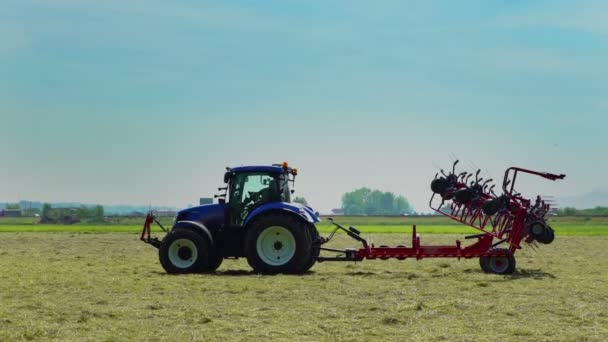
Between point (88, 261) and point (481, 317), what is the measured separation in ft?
46.3

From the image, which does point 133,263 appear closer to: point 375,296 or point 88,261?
point 88,261

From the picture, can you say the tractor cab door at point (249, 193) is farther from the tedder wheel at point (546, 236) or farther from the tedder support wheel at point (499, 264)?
the tedder wheel at point (546, 236)

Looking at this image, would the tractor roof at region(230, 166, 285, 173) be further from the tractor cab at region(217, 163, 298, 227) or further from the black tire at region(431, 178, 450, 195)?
the black tire at region(431, 178, 450, 195)

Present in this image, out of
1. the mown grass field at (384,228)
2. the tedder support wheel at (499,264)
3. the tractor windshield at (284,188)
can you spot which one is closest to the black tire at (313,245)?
the tractor windshield at (284,188)

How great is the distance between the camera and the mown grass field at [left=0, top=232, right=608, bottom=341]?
1000 cm

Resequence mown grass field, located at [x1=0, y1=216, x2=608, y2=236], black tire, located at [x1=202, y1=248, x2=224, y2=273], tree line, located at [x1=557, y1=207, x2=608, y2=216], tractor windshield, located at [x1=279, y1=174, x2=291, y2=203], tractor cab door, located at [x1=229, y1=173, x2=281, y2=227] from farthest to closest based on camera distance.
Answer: tree line, located at [x1=557, y1=207, x2=608, y2=216] < mown grass field, located at [x1=0, y1=216, x2=608, y2=236] < tractor windshield, located at [x1=279, y1=174, x2=291, y2=203] < tractor cab door, located at [x1=229, y1=173, x2=281, y2=227] < black tire, located at [x1=202, y1=248, x2=224, y2=273]

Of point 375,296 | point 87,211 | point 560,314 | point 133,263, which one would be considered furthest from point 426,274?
point 87,211

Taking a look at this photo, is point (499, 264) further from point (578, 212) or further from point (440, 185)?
point (578, 212)

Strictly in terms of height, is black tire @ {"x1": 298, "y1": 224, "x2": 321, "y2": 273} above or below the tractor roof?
below

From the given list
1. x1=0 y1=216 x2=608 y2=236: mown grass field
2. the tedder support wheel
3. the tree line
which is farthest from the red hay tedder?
the tree line

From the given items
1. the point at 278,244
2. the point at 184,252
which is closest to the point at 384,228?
the point at 278,244

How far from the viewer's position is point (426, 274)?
1812 cm

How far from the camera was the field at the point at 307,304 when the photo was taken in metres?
10.0

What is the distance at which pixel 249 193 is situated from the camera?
18.5 m
